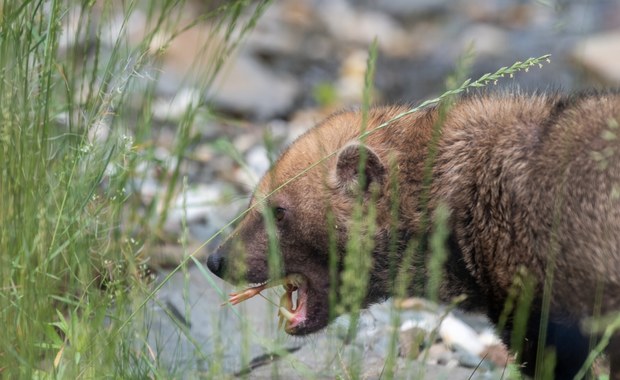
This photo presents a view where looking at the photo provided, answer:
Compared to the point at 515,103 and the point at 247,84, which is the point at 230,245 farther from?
the point at 247,84

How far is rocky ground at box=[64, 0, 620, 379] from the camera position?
529cm

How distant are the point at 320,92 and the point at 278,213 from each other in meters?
6.49

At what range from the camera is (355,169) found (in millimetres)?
4875

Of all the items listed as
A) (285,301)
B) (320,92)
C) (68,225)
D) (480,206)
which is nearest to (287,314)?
(285,301)

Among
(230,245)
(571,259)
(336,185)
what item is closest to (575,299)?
(571,259)

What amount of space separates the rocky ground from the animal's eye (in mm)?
412

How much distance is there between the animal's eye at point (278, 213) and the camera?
16.4ft

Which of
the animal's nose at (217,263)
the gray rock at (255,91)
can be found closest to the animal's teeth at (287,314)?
the animal's nose at (217,263)

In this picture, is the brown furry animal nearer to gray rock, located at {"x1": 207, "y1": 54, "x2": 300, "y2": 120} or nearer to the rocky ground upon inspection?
the rocky ground

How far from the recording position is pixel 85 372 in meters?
3.94

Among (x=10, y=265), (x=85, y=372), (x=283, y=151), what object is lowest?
(x=85, y=372)

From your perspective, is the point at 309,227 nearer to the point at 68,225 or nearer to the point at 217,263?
the point at 217,263

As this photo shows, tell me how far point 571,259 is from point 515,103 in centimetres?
91

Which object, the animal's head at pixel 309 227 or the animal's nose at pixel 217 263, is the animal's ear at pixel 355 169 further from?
the animal's nose at pixel 217 263
